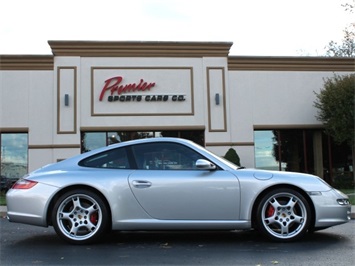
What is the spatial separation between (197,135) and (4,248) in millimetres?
12910

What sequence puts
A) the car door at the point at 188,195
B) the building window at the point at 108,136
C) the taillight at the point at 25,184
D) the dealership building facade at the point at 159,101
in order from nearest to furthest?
the car door at the point at 188,195 < the taillight at the point at 25,184 < the dealership building facade at the point at 159,101 < the building window at the point at 108,136

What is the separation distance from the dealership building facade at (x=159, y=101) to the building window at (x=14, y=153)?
0.04 meters

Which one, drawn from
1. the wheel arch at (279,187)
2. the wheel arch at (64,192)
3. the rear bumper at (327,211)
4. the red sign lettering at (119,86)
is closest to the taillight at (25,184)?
the wheel arch at (64,192)

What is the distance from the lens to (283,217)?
5.38 m

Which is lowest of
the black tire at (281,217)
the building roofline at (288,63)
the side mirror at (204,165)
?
the black tire at (281,217)

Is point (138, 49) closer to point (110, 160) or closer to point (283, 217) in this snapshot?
point (110, 160)

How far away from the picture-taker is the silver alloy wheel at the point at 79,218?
534 centimetres

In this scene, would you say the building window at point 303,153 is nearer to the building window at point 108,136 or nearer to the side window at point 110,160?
the building window at point 108,136

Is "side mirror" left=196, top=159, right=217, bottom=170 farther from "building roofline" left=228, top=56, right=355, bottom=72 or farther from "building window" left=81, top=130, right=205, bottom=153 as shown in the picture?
"building roofline" left=228, top=56, right=355, bottom=72

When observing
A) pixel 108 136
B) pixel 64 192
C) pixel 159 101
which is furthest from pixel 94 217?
pixel 159 101

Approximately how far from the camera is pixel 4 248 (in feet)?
17.6

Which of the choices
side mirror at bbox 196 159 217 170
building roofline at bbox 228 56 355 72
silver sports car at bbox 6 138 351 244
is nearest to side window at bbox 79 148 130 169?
silver sports car at bbox 6 138 351 244

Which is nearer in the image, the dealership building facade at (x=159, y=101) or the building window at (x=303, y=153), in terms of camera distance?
the dealership building facade at (x=159, y=101)

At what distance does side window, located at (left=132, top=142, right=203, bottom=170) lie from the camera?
5.56 m
